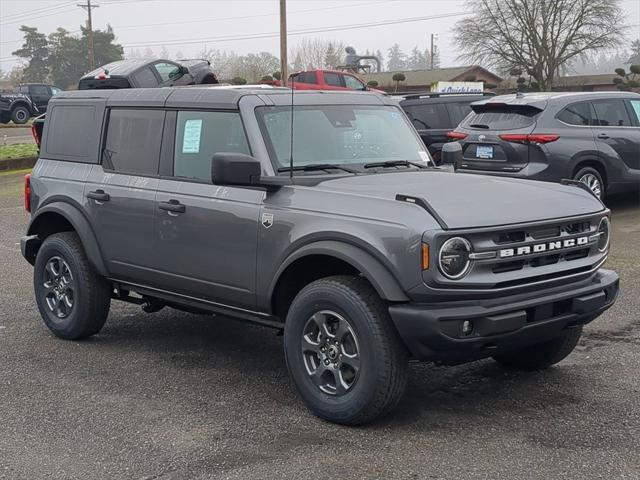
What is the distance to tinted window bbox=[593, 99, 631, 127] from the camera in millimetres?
11992

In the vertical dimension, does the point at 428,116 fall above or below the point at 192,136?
below

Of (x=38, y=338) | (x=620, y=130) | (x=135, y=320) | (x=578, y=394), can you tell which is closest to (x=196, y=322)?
(x=135, y=320)

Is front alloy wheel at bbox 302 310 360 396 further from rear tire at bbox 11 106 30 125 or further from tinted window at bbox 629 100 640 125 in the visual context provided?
rear tire at bbox 11 106 30 125

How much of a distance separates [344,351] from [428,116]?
1051cm

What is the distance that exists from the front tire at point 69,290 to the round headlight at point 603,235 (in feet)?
11.8

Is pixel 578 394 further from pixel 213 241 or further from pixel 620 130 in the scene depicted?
pixel 620 130

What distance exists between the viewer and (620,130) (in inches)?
475

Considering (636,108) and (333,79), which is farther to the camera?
(333,79)

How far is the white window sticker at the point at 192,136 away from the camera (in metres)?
5.87

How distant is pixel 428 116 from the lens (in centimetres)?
1483

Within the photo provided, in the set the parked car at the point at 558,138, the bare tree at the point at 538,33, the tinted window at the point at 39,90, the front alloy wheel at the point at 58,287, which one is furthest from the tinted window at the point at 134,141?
the bare tree at the point at 538,33

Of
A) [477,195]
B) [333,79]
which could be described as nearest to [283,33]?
[333,79]

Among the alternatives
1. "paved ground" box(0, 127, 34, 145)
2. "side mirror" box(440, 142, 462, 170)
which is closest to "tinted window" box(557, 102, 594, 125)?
"side mirror" box(440, 142, 462, 170)

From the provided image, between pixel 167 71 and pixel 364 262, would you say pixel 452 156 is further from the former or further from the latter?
pixel 167 71
